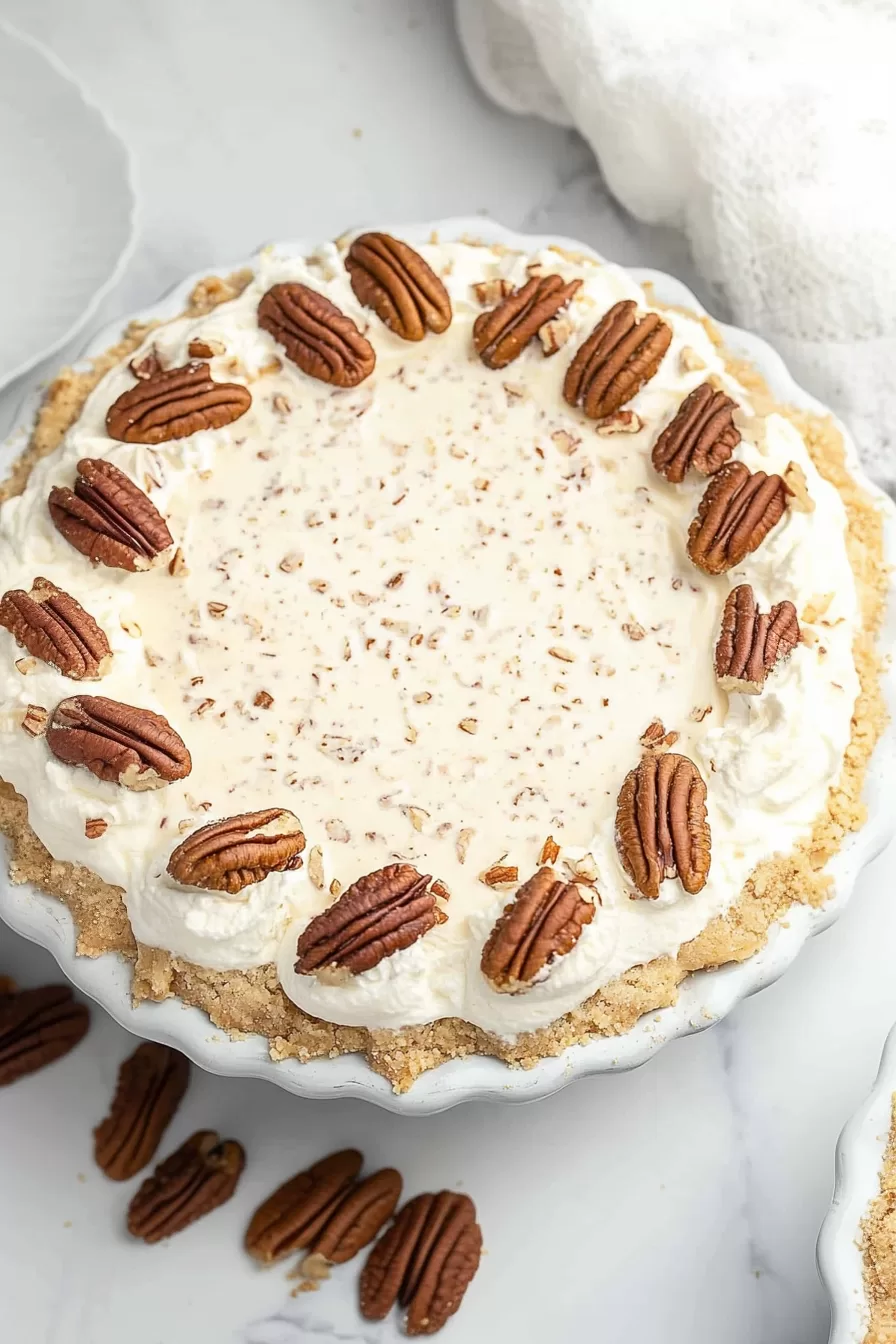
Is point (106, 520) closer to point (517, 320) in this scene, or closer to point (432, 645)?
point (432, 645)

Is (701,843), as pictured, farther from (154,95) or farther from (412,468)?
(154,95)

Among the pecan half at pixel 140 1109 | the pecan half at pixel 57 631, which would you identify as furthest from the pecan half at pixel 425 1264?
the pecan half at pixel 57 631

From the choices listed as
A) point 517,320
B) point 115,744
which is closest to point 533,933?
point 115,744

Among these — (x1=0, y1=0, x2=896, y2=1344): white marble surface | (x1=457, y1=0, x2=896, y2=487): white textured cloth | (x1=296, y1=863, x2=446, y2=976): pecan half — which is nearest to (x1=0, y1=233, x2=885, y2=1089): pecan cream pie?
(x1=296, y1=863, x2=446, y2=976): pecan half

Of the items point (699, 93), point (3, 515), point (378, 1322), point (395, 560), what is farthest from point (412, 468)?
point (378, 1322)

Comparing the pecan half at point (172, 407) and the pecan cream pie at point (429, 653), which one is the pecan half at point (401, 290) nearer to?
the pecan cream pie at point (429, 653)
